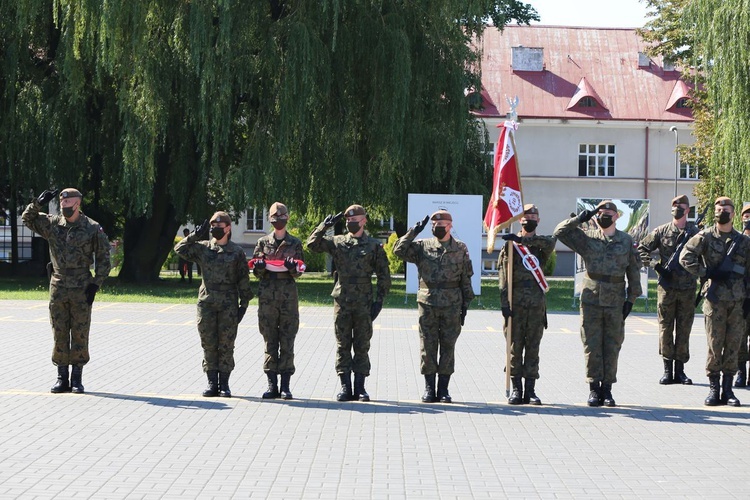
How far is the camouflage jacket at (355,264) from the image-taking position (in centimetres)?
1042

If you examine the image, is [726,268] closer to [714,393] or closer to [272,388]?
[714,393]

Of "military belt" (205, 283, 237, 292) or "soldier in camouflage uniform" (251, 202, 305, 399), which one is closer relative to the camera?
"soldier in camouflage uniform" (251, 202, 305, 399)

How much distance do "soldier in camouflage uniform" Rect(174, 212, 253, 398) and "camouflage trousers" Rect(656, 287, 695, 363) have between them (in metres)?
4.81

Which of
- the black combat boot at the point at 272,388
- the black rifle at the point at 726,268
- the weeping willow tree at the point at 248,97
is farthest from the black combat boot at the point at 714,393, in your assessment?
the weeping willow tree at the point at 248,97

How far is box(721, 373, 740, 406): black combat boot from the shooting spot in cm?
1043

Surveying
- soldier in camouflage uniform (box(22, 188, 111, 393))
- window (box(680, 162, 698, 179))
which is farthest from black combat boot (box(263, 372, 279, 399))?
window (box(680, 162, 698, 179))

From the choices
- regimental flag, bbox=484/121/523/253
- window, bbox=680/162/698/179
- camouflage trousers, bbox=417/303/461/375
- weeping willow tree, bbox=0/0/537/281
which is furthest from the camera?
window, bbox=680/162/698/179

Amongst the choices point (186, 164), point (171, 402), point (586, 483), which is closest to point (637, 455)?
point (586, 483)

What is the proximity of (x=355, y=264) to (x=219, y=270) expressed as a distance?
1.34 m

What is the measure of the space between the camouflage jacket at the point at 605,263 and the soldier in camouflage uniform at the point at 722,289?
2.66 feet

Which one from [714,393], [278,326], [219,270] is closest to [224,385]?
[278,326]

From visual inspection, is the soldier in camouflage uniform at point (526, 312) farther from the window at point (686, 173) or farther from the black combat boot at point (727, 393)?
the window at point (686, 173)

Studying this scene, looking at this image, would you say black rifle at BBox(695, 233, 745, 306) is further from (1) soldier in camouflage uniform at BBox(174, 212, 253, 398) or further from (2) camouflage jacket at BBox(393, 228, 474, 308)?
(1) soldier in camouflage uniform at BBox(174, 212, 253, 398)

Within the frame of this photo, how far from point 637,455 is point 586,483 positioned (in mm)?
1068
